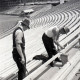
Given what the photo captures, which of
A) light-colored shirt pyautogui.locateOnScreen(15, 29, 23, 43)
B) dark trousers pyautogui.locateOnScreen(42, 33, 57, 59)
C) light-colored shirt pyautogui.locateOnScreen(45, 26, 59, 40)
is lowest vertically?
dark trousers pyautogui.locateOnScreen(42, 33, 57, 59)

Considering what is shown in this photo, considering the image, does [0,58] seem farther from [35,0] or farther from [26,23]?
[35,0]

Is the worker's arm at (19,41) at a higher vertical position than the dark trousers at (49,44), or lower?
higher

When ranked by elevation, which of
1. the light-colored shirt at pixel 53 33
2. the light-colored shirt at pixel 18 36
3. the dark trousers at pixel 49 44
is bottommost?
the dark trousers at pixel 49 44

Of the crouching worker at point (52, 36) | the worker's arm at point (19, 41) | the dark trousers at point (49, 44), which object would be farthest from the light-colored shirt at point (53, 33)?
the worker's arm at point (19, 41)

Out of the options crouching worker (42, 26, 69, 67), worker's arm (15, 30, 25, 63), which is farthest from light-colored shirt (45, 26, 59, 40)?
worker's arm (15, 30, 25, 63)

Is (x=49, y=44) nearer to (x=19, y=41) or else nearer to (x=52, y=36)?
(x=52, y=36)

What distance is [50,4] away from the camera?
121 ft

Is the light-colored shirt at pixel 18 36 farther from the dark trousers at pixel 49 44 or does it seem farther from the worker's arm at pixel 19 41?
the dark trousers at pixel 49 44

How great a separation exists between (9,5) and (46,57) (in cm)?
4377

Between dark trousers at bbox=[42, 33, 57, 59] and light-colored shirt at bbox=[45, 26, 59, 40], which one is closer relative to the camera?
light-colored shirt at bbox=[45, 26, 59, 40]

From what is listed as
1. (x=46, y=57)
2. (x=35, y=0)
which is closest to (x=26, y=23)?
(x=46, y=57)

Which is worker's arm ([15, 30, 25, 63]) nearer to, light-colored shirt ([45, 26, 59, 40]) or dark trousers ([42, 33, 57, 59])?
light-colored shirt ([45, 26, 59, 40])

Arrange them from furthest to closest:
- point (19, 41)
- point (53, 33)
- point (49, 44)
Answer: point (49, 44), point (53, 33), point (19, 41)

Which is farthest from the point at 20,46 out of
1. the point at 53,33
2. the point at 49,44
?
the point at 49,44
